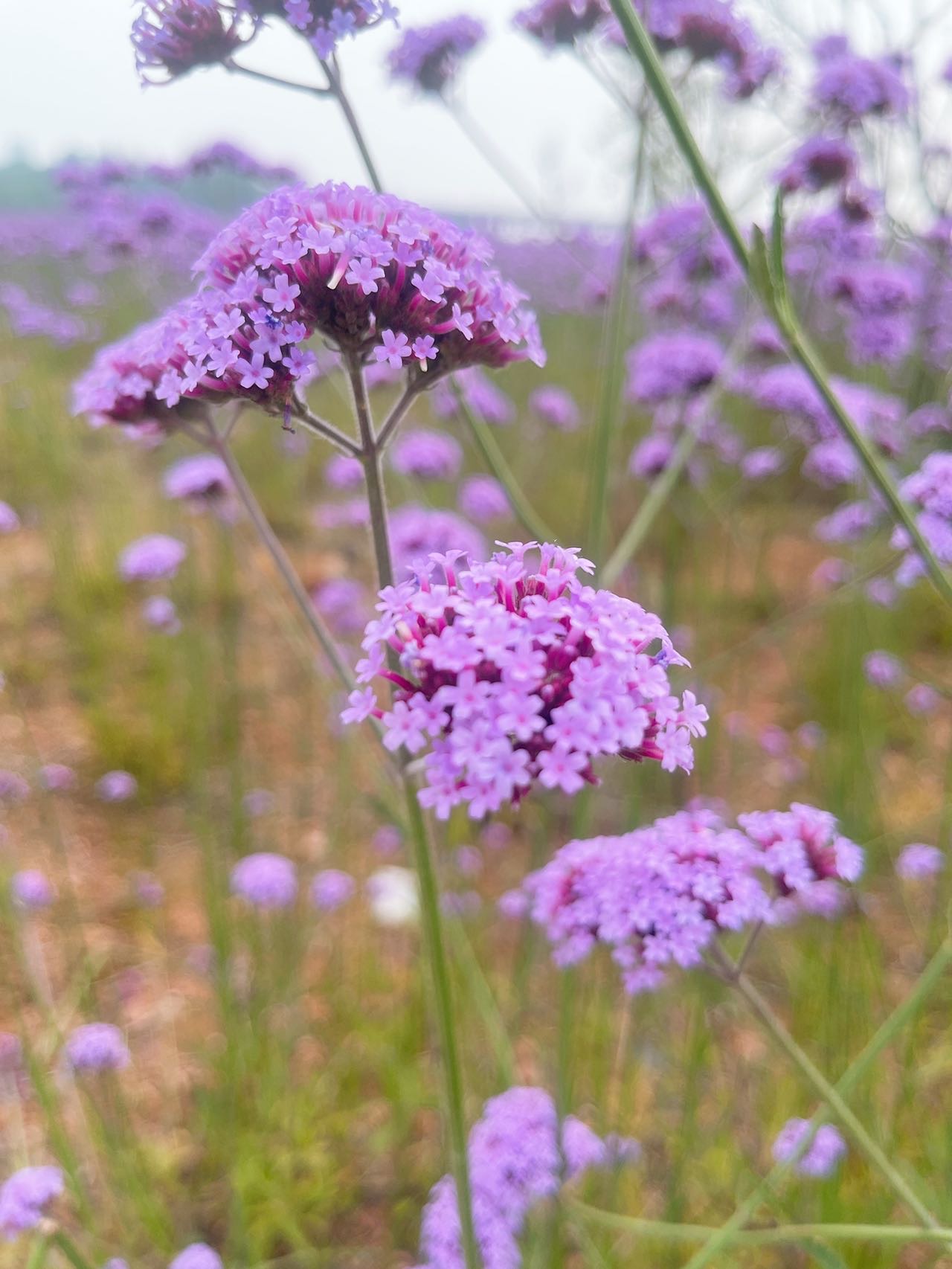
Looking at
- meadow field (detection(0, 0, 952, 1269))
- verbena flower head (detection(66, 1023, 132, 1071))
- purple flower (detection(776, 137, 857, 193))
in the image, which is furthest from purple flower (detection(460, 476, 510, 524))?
verbena flower head (detection(66, 1023, 132, 1071))

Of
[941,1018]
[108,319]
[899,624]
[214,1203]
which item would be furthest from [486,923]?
[108,319]

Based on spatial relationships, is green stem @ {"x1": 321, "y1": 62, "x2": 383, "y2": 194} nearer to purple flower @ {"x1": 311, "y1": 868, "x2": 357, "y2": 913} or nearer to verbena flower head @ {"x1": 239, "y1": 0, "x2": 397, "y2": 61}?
verbena flower head @ {"x1": 239, "y1": 0, "x2": 397, "y2": 61}

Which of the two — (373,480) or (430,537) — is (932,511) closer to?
(373,480)

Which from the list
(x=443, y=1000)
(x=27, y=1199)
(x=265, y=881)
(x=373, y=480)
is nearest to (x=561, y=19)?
(x=373, y=480)

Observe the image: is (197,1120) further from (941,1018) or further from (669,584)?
(941,1018)

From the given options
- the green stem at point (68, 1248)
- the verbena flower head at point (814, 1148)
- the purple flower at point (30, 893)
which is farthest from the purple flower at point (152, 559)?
the verbena flower head at point (814, 1148)

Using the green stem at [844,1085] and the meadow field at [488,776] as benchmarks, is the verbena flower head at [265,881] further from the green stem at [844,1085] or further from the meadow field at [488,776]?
the green stem at [844,1085]

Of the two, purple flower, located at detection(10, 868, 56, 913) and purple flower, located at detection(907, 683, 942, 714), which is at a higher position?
purple flower, located at detection(907, 683, 942, 714)
